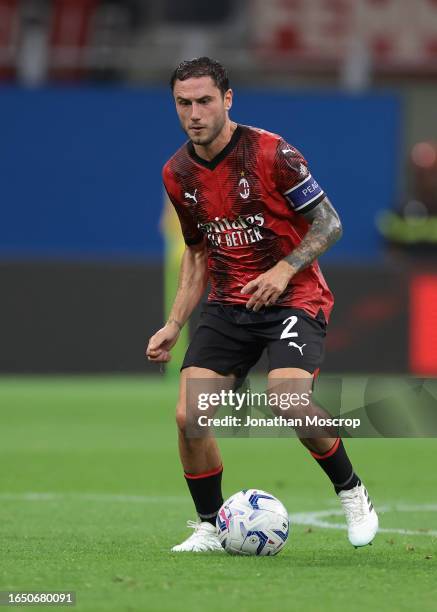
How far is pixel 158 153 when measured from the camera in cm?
1975

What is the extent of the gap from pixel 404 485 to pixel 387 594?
4.48 m

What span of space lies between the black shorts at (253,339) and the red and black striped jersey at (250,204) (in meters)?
0.06

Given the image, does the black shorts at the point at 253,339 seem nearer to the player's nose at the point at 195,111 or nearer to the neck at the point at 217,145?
Result: the neck at the point at 217,145

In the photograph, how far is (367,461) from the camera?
11.0 m

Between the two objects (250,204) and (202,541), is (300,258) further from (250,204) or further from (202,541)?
(202,541)

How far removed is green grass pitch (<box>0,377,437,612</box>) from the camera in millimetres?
5074

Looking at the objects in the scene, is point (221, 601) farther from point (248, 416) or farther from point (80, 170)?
point (80, 170)

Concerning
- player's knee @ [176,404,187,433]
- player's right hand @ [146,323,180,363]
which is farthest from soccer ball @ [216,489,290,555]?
player's right hand @ [146,323,180,363]

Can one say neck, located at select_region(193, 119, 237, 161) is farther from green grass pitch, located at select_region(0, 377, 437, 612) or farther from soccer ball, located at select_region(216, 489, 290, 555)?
green grass pitch, located at select_region(0, 377, 437, 612)

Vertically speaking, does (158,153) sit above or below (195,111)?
below

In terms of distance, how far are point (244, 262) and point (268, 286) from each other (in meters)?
0.37

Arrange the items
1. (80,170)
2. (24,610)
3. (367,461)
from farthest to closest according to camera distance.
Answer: (80,170) → (367,461) → (24,610)

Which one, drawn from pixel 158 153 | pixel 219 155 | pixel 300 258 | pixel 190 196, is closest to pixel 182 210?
pixel 190 196

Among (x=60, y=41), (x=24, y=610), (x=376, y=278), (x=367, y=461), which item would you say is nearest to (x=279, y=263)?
(x=24, y=610)
